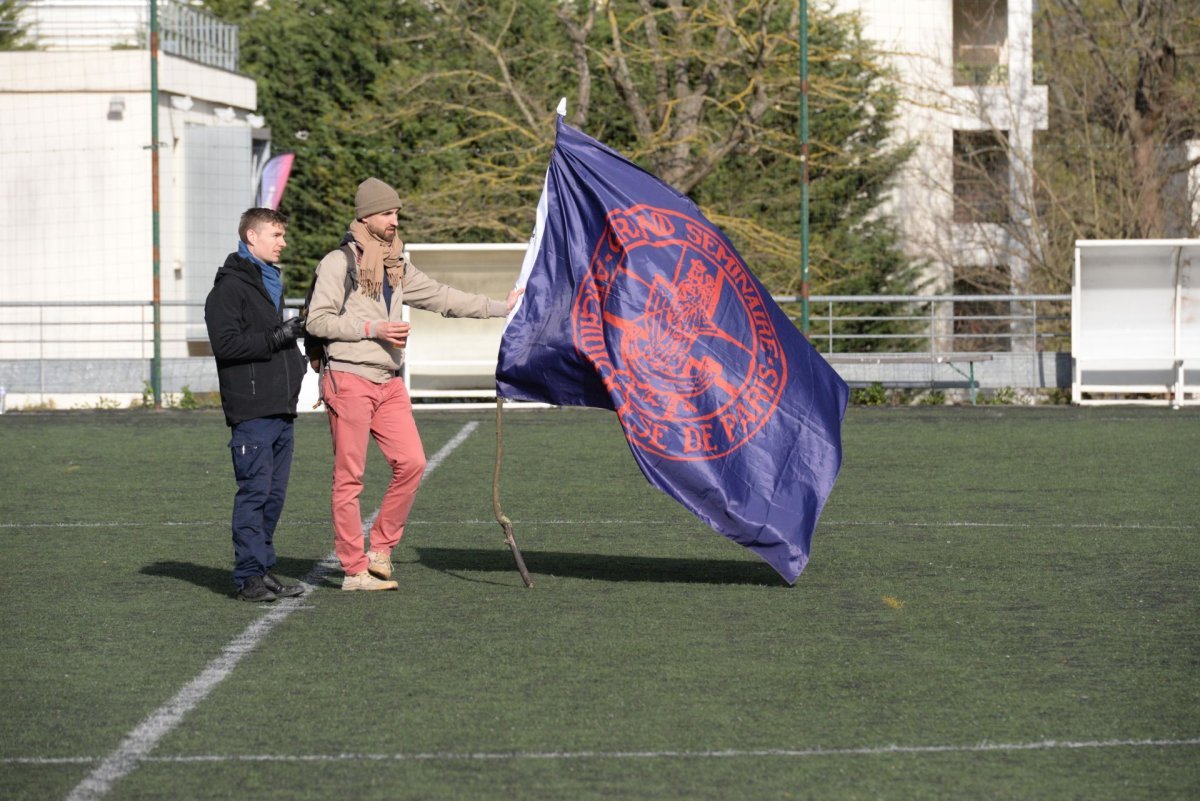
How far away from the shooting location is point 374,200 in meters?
7.80

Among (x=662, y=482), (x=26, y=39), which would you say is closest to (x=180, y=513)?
(x=662, y=482)

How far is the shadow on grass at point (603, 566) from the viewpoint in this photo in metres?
8.51

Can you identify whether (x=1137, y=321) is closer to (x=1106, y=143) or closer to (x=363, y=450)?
(x=1106, y=143)

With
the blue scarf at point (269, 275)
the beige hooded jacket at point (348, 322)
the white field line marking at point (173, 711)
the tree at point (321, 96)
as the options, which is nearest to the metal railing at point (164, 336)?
the tree at point (321, 96)

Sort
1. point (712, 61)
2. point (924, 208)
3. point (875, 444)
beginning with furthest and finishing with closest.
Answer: point (924, 208) < point (712, 61) < point (875, 444)

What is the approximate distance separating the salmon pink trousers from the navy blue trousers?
0.79 ft

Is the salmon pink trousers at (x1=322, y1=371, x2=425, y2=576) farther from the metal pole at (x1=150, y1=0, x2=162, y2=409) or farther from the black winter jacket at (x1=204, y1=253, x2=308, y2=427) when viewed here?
the metal pole at (x1=150, y1=0, x2=162, y2=409)

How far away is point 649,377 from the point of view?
798cm

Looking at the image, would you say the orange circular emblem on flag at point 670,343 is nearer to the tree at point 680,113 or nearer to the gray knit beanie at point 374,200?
the gray knit beanie at point 374,200

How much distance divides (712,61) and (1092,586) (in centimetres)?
1797

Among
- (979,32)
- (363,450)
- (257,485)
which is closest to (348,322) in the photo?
(363,450)

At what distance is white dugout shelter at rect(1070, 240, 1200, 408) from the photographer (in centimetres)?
2059

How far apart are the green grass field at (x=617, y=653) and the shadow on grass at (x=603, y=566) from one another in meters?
0.03

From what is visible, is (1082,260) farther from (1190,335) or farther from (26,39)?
(26,39)
